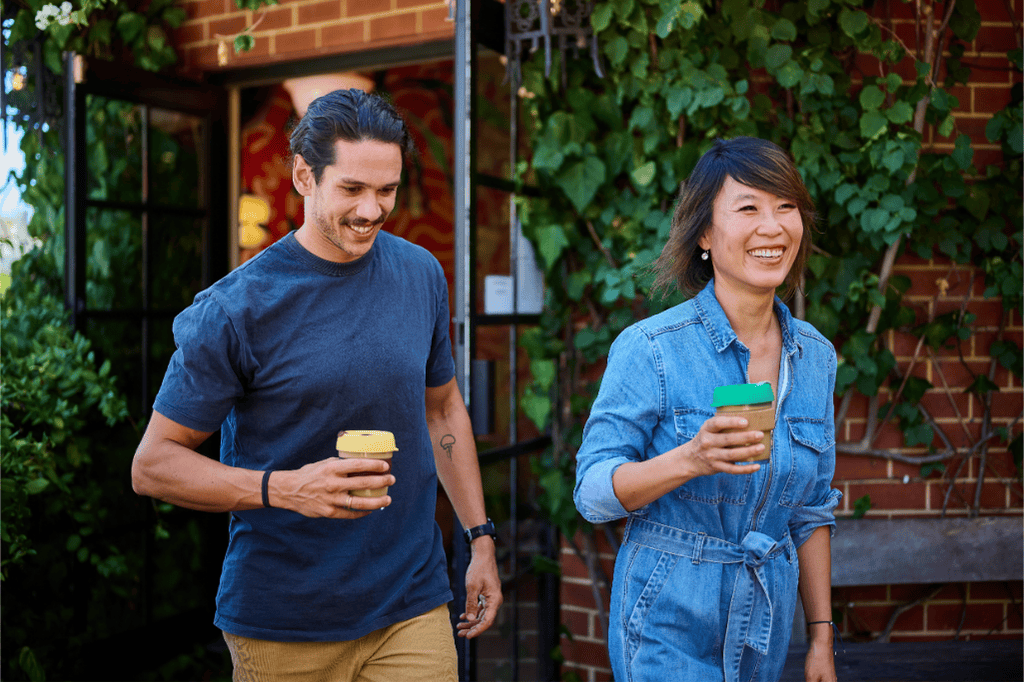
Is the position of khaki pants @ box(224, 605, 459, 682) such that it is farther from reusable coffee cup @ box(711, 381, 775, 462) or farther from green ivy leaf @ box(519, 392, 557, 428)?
green ivy leaf @ box(519, 392, 557, 428)

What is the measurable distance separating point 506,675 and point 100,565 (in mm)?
1655

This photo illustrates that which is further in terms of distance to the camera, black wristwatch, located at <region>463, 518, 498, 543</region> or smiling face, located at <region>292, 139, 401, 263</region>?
black wristwatch, located at <region>463, 518, 498, 543</region>

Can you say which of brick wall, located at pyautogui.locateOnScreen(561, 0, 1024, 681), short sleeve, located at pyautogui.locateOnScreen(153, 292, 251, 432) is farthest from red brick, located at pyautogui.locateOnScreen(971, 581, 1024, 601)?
short sleeve, located at pyautogui.locateOnScreen(153, 292, 251, 432)

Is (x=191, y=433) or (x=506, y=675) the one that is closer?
(x=191, y=433)

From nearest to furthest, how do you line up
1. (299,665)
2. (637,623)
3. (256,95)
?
(637,623) < (299,665) < (256,95)

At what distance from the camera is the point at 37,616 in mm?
3400

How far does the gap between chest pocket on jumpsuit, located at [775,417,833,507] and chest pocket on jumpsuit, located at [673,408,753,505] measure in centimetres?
10

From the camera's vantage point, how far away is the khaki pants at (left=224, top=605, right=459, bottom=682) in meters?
1.75

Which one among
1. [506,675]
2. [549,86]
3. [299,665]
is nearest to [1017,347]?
[549,86]

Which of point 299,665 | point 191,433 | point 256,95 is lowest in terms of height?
point 299,665

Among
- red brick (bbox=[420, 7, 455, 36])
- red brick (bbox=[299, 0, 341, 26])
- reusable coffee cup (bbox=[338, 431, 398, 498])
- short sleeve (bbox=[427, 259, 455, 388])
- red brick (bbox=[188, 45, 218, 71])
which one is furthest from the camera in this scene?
red brick (bbox=[188, 45, 218, 71])

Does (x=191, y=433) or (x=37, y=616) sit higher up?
(x=191, y=433)

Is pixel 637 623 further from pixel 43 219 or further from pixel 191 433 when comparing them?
pixel 43 219

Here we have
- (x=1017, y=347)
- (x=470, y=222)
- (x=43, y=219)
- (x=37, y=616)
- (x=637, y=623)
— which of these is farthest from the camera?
(x=43, y=219)
